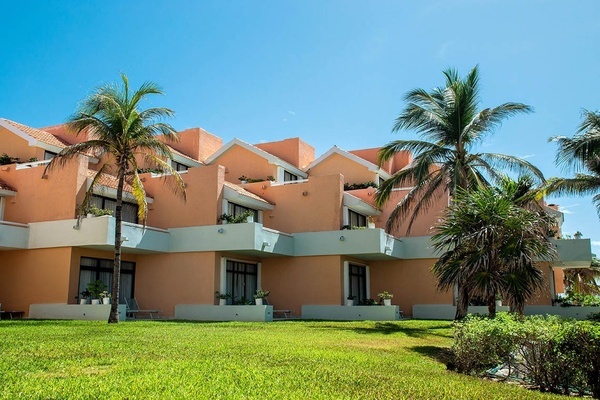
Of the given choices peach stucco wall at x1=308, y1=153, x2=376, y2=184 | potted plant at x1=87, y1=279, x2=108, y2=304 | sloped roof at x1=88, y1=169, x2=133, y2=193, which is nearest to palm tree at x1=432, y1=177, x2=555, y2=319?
potted plant at x1=87, y1=279, x2=108, y2=304

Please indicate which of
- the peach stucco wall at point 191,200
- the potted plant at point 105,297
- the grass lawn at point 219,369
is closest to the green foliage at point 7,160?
the peach stucco wall at point 191,200

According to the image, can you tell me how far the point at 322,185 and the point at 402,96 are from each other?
7.28 m

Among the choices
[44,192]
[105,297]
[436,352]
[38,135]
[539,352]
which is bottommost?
[436,352]

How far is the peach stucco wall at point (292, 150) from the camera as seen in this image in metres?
36.0

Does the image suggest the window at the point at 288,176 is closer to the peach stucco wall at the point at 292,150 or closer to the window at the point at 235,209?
the peach stucco wall at the point at 292,150

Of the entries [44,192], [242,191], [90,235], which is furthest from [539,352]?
[44,192]

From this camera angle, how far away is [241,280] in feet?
92.5

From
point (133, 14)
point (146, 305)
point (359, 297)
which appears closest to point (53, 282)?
point (146, 305)

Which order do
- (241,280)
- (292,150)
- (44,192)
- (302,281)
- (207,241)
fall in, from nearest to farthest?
(44,192) < (207,241) < (241,280) < (302,281) < (292,150)

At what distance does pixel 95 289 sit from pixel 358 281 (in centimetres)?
1362

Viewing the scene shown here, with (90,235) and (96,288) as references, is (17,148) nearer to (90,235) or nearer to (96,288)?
(90,235)

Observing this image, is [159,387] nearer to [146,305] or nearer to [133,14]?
[133,14]

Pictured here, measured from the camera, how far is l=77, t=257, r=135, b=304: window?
24422 mm

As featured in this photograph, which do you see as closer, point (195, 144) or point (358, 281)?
point (358, 281)
